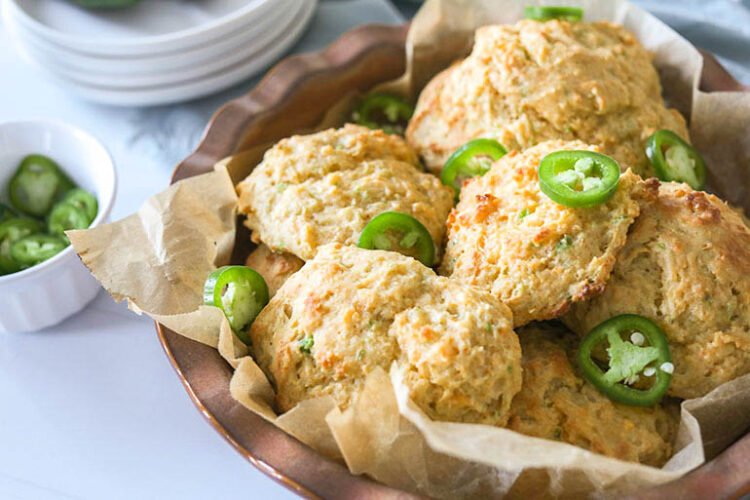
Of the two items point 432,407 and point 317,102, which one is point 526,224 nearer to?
point 432,407

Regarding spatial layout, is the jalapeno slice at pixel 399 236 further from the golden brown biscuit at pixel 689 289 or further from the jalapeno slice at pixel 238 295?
the golden brown biscuit at pixel 689 289

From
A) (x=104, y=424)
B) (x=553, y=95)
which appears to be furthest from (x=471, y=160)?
(x=104, y=424)

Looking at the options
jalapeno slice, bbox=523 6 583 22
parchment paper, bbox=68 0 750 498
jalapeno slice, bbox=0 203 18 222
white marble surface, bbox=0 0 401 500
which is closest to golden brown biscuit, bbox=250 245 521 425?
parchment paper, bbox=68 0 750 498

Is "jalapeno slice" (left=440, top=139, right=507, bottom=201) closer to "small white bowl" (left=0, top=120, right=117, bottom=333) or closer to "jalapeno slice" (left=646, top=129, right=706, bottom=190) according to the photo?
"jalapeno slice" (left=646, top=129, right=706, bottom=190)

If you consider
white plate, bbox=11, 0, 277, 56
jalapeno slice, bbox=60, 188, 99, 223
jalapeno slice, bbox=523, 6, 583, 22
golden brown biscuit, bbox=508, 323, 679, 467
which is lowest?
golden brown biscuit, bbox=508, 323, 679, 467

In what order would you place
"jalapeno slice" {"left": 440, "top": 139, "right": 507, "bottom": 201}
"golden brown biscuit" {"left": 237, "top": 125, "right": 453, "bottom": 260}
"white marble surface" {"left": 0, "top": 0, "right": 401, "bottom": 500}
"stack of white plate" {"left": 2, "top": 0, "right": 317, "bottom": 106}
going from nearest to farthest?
1. "golden brown biscuit" {"left": 237, "top": 125, "right": 453, "bottom": 260}
2. "white marble surface" {"left": 0, "top": 0, "right": 401, "bottom": 500}
3. "jalapeno slice" {"left": 440, "top": 139, "right": 507, "bottom": 201}
4. "stack of white plate" {"left": 2, "top": 0, "right": 317, "bottom": 106}

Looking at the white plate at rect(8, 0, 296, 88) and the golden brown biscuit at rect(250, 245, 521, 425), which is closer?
the golden brown biscuit at rect(250, 245, 521, 425)

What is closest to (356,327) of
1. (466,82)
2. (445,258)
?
(445,258)
